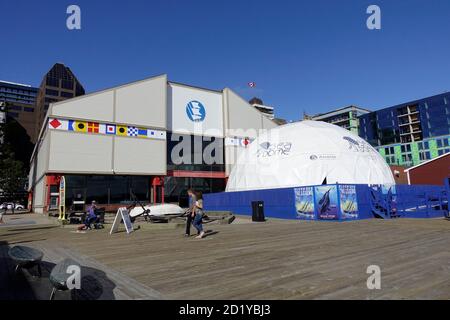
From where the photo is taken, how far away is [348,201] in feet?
61.4

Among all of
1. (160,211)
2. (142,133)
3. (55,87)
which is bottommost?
(160,211)

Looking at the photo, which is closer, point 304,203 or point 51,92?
point 304,203

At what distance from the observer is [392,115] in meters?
105

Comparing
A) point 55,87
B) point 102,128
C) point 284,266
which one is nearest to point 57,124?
point 102,128

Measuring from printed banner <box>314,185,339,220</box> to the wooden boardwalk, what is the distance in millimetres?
8162

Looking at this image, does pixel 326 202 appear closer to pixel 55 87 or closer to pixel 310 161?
pixel 310 161

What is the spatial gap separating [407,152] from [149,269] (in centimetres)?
10770

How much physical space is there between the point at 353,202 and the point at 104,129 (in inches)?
1119

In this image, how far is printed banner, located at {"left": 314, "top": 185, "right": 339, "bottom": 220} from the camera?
60.2 ft

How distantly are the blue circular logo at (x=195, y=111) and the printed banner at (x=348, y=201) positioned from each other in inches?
1097

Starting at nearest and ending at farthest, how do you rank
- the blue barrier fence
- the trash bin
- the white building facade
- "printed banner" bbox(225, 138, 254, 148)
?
the blue barrier fence → the trash bin → the white building facade → "printed banner" bbox(225, 138, 254, 148)

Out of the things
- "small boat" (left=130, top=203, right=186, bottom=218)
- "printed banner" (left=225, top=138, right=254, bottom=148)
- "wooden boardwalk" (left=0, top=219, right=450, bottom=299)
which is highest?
"printed banner" (left=225, top=138, right=254, bottom=148)

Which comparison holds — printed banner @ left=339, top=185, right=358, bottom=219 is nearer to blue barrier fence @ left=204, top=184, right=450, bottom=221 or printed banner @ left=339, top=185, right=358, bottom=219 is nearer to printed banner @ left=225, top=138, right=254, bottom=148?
blue barrier fence @ left=204, top=184, right=450, bottom=221

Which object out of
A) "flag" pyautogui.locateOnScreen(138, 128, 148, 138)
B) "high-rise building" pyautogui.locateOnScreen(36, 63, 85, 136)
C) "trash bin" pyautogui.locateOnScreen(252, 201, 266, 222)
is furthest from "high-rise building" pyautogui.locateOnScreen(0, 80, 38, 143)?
"trash bin" pyautogui.locateOnScreen(252, 201, 266, 222)
